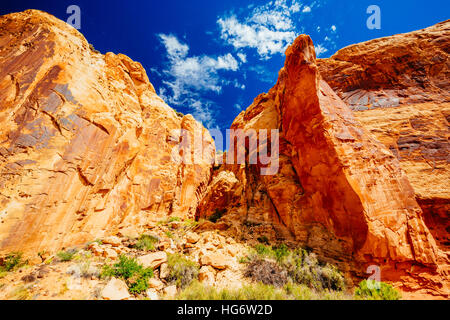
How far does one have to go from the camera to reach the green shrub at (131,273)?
5203 mm

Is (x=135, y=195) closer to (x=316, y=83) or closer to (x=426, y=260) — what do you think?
(x=316, y=83)

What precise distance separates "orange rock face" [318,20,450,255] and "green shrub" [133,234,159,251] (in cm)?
1233

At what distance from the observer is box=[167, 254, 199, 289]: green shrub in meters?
5.64

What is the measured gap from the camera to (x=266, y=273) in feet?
19.3

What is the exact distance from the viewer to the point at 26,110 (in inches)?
290

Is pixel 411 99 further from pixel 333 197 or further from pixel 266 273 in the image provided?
pixel 266 273

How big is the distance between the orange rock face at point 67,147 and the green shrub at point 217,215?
144 inches

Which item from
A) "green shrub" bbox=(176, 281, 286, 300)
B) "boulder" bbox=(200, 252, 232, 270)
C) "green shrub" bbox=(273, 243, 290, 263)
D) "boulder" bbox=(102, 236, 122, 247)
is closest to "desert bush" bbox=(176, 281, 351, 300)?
"green shrub" bbox=(176, 281, 286, 300)

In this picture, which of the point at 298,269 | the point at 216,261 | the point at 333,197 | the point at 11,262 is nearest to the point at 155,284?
the point at 216,261

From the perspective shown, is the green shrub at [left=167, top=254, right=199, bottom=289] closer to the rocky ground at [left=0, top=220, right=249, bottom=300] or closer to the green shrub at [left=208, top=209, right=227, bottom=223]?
the rocky ground at [left=0, top=220, right=249, bottom=300]

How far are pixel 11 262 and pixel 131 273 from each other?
15.2 feet

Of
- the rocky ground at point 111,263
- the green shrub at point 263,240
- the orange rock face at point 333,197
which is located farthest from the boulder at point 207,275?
the green shrub at point 263,240
